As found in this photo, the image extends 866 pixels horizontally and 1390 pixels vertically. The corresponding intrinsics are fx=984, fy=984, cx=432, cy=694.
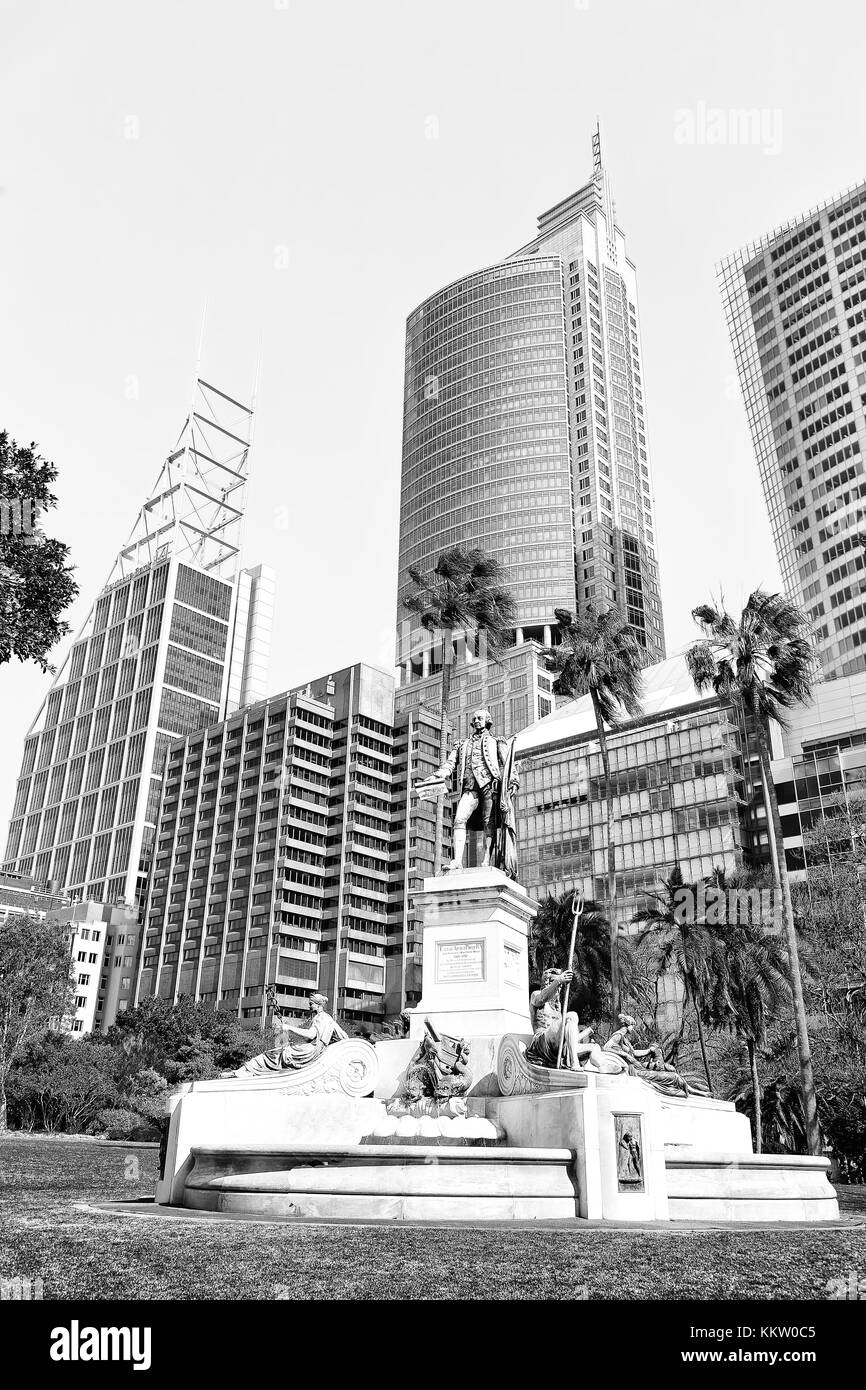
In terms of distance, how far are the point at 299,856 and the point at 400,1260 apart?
13179cm

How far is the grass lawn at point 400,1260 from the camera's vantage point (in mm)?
6820

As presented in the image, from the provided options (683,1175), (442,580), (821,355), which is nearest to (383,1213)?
(683,1175)

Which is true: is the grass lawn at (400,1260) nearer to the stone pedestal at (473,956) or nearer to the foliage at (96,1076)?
the stone pedestal at (473,956)

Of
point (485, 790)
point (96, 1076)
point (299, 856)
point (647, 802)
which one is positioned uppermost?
point (299, 856)

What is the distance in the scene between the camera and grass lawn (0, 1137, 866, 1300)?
682cm

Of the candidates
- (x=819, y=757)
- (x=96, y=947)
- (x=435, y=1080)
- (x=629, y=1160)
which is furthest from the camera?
(x=96, y=947)

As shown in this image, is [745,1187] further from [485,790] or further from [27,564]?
[27,564]

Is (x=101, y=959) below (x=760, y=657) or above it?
above

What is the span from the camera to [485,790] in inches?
831

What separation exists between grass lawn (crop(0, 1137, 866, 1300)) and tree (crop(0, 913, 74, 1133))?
53380mm

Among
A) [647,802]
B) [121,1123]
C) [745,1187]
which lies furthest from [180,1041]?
[745,1187]

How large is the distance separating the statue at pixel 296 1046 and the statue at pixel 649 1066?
4528 millimetres

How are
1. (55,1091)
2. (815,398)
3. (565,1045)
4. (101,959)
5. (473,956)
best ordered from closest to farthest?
1. (565,1045)
2. (473,956)
3. (55,1091)
4. (101,959)
5. (815,398)

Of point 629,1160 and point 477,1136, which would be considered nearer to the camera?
point 629,1160
